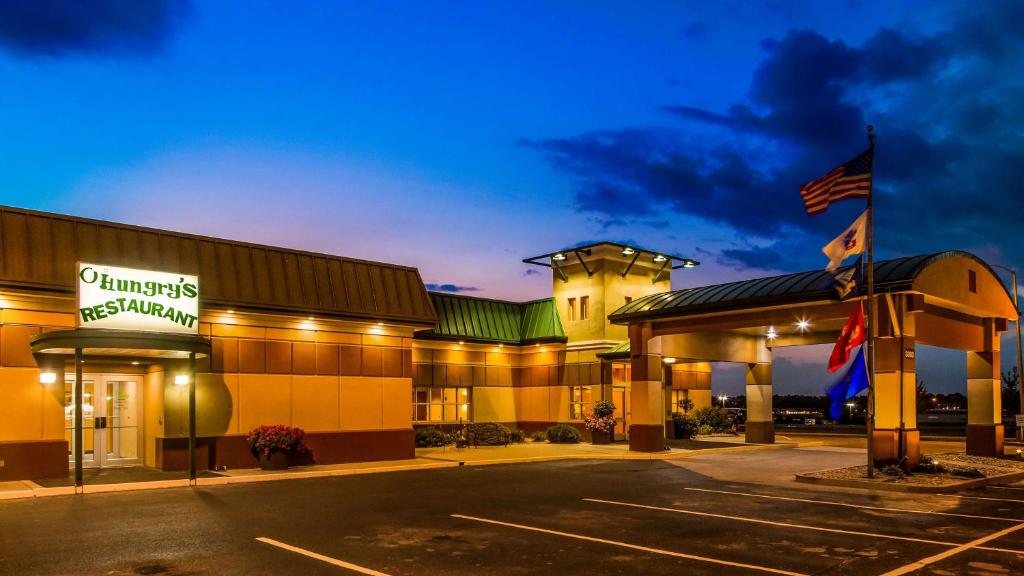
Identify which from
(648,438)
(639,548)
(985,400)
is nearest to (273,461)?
(648,438)

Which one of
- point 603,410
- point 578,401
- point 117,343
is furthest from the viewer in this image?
point 578,401

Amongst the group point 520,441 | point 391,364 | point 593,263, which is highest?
point 593,263

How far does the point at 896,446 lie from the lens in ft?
72.0

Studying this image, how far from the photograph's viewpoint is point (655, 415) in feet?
97.6

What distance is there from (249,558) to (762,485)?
13270 mm

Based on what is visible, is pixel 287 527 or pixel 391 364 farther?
pixel 391 364

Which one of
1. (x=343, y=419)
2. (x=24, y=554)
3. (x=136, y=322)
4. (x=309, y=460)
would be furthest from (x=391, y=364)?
(x=24, y=554)

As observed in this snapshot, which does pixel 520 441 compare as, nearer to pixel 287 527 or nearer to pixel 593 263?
pixel 593 263

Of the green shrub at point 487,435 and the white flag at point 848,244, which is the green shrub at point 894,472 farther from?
the green shrub at point 487,435

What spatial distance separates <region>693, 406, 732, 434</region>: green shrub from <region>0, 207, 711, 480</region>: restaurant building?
18.9m

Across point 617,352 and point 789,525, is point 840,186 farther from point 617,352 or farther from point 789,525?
point 617,352

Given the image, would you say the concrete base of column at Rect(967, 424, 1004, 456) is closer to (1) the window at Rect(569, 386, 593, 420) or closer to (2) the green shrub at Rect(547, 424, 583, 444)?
(2) the green shrub at Rect(547, 424, 583, 444)

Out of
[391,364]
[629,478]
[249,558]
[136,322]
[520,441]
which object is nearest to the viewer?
[249,558]

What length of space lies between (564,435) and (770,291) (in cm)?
1250
